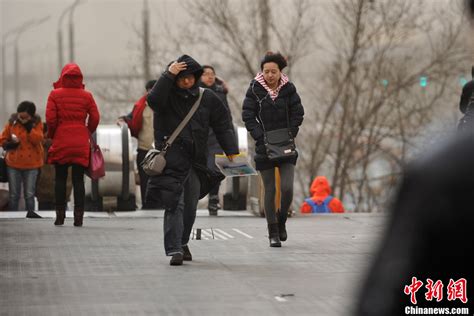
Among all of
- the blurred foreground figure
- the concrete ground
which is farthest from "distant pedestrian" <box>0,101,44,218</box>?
the blurred foreground figure

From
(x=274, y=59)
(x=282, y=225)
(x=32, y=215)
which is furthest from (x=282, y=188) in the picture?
(x=32, y=215)

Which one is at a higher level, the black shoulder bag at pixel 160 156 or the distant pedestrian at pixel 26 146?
the distant pedestrian at pixel 26 146

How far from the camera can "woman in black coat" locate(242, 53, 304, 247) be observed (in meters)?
10.6

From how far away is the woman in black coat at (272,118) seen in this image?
1065 cm

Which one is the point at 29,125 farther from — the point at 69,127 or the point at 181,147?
the point at 181,147

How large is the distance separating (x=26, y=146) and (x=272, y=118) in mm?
5489

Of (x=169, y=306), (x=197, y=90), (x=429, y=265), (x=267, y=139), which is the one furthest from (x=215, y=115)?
(x=429, y=265)

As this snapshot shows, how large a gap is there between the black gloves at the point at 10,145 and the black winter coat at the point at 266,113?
5231 millimetres

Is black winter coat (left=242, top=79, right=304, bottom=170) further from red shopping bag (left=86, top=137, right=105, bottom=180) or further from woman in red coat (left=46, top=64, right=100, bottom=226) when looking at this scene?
red shopping bag (left=86, top=137, right=105, bottom=180)

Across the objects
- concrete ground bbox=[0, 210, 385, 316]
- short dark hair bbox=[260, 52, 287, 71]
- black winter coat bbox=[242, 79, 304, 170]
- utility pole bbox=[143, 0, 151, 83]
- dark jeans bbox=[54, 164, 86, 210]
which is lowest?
concrete ground bbox=[0, 210, 385, 316]

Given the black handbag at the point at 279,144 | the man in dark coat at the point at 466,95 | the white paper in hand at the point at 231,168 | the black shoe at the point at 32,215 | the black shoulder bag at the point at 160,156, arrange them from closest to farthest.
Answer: the black shoulder bag at the point at 160,156, the white paper in hand at the point at 231,168, the black handbag at the point at 279,144, the man in dark coat at the point at 466,95, the black shoe at the point at 32,215

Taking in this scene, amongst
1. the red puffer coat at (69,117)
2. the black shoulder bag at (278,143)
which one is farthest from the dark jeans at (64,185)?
the black shoulder bag at (278,143)

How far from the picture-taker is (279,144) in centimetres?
1061

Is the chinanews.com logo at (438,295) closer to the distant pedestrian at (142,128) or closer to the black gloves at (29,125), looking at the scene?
the distant pedestrian at (142,128)
